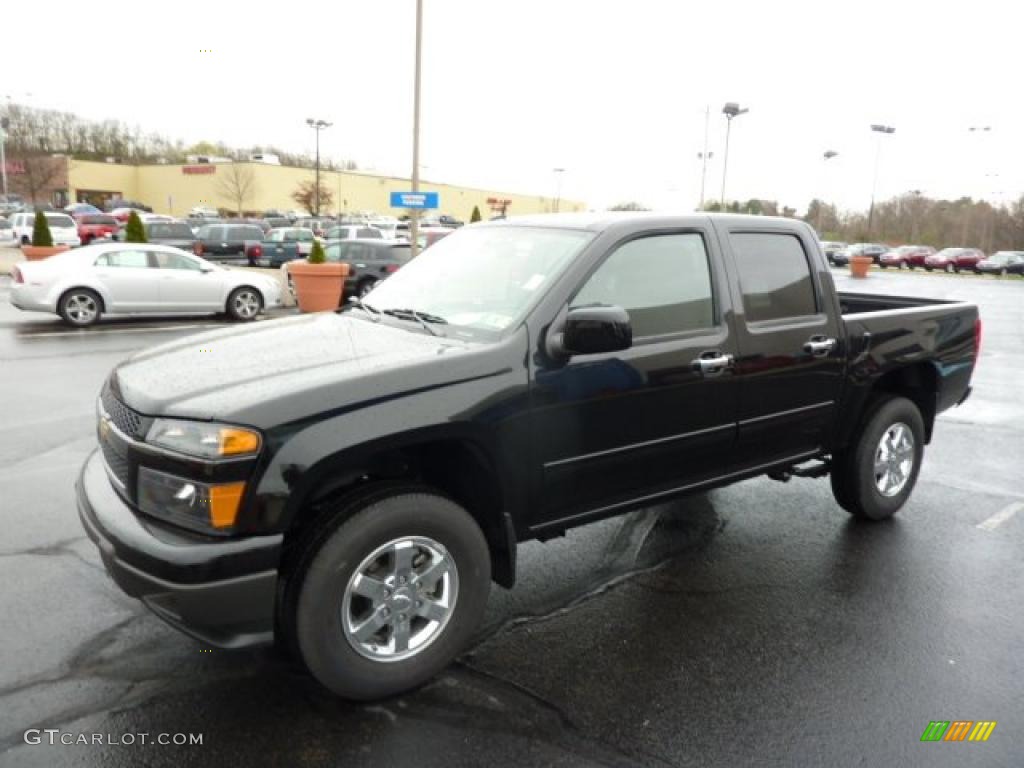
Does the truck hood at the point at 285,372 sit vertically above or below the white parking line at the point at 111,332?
above

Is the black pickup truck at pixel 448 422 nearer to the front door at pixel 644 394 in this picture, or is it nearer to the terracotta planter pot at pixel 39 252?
the front door at pixel 644 394

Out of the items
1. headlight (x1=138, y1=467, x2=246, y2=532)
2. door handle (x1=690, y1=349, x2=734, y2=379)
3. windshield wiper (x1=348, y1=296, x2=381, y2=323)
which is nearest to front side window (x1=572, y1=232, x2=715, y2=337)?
door handle (x1=690, y1=349, x2=734, y2=379)

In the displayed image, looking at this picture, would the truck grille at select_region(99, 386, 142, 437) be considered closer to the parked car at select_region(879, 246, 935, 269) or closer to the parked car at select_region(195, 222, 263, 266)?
the parked car at select_region(195, 222, 263, 266)

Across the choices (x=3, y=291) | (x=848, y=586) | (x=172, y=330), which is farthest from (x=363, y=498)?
(x=3, y=291)

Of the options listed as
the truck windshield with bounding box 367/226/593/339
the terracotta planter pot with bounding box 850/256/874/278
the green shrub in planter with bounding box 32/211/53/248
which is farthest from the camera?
the terracotta planter pot with bounding box 850/256/874/278

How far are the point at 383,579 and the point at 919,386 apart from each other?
13.7 feet

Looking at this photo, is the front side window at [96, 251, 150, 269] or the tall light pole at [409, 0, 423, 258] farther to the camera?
the tall light pole at [409, 0, 423, 258]

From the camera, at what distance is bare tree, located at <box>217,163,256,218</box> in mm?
85750

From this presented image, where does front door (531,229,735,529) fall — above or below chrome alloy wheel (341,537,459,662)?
above

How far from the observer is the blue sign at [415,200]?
17.7 meters

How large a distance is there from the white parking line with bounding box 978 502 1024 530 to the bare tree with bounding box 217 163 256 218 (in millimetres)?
87964

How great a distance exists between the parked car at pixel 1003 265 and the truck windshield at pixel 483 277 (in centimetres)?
5667

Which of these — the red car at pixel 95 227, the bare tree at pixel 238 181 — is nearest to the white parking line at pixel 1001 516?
the red car at pixel 95 227

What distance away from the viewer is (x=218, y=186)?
87.0 m
